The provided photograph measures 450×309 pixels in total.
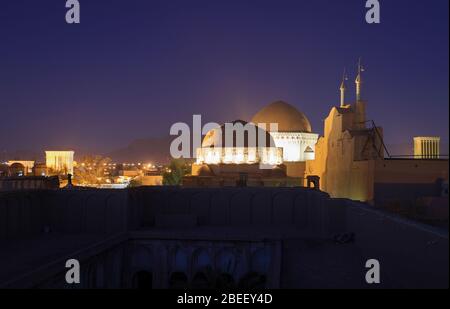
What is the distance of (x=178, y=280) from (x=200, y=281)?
797 mm

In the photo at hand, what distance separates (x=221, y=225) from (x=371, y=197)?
24.4ft

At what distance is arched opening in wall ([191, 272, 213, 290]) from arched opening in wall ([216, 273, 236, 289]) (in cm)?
31

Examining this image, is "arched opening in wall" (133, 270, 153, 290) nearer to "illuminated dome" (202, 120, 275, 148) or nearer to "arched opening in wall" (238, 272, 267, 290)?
"arched opening in wall" (238, 272, 267, 290)

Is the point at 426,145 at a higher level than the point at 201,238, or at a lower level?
higher

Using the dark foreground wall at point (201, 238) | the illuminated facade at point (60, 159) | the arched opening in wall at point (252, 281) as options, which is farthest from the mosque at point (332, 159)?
the illuminated facade at point (60, 159)

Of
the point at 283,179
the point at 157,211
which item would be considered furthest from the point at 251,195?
the point at 283,179

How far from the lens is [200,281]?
1616cm

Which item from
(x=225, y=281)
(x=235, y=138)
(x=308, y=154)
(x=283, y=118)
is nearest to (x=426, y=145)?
(x=235, y=138)

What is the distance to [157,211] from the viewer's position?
1923 cm

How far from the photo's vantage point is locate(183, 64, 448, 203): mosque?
827 inches

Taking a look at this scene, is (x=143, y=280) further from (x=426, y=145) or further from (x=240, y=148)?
(x=240, y=148)

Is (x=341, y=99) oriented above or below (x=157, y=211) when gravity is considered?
above

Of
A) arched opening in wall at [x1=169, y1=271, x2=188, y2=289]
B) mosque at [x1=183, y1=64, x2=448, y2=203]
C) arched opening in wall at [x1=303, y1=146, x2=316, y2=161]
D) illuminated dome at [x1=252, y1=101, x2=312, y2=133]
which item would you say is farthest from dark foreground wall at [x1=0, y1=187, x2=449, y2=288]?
illuminated dome at [x1=252, y1=101, x2=312, y2=133]
